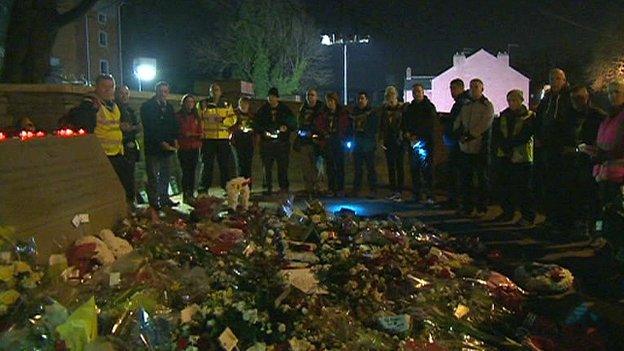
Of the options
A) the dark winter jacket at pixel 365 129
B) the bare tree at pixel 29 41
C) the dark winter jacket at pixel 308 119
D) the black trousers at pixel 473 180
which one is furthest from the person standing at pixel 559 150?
the bare tree at pixel 29 41

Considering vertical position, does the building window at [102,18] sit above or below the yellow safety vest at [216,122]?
above

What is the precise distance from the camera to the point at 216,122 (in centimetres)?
1117

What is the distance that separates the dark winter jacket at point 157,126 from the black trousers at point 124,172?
2.94ft

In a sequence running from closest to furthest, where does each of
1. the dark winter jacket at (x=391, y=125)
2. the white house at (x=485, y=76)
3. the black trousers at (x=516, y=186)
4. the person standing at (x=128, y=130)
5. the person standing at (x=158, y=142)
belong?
the person standing at (x=128, y=130), the black trousers at (x=516, y=186), the person standing at (x=158, y=142), the dark winter jacket at (x=391, y=125), the white house at (x=485, y=76)

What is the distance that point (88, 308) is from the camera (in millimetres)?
3559

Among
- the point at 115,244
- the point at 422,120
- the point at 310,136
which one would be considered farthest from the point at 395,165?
the point at 115,244

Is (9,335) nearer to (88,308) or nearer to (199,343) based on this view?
(88,308)

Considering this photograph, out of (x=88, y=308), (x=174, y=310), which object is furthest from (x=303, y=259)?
(x=88, y=308)

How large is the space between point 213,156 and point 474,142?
4.12 m

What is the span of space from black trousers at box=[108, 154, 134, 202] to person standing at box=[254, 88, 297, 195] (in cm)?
306

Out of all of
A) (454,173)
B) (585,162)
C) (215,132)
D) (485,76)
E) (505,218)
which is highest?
(485,76)

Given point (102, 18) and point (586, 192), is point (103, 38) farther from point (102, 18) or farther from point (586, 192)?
point (586, 192)

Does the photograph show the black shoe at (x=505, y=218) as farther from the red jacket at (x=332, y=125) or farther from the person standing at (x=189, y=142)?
the person standing at (x=189, y=142)

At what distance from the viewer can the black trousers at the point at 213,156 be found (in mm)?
11281
